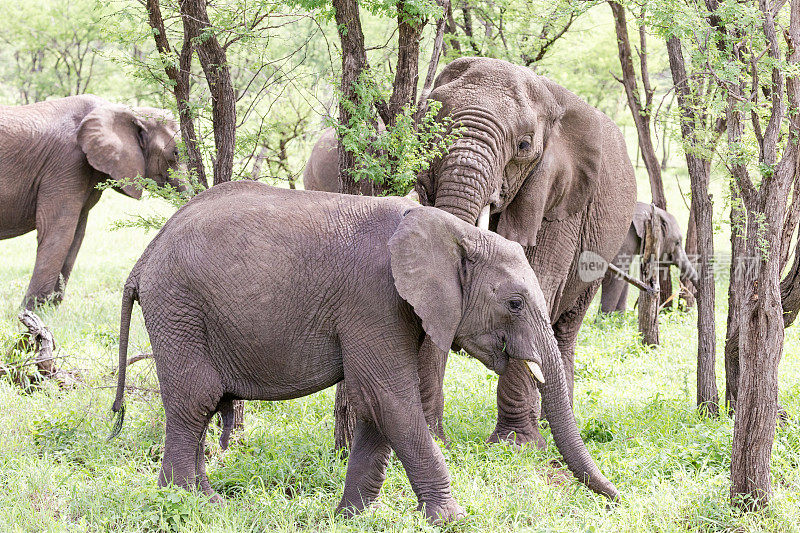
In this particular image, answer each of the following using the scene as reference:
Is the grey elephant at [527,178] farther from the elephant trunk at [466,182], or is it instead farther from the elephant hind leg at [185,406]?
the elephant hind leg at [185,406]

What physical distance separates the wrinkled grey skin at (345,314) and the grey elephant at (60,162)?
551cm

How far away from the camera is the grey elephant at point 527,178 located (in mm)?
5953

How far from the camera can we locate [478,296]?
15.4 ft

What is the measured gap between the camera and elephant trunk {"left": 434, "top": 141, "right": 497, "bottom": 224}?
18.9ft

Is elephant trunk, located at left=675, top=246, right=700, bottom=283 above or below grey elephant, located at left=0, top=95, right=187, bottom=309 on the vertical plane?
below

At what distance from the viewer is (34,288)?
33.6 feet

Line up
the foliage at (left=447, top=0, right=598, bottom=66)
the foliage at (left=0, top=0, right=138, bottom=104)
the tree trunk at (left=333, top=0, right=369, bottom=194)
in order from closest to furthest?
the tree trunk at (left=333, top=0, right=369, bottom=194), the foliage at (left=447, top=0, right=598, bottom=66), the foliage at (left=0, top=0, right=138, bottom=104)

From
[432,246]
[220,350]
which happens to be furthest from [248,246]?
[432,246]

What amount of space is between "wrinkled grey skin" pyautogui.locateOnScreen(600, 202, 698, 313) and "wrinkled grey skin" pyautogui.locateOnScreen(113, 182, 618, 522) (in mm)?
7675

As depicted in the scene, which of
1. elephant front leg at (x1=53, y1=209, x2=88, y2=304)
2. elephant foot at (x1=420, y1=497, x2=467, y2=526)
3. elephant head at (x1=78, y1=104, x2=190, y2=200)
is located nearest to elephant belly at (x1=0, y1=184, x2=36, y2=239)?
elephant front leg at (x1=53, y1=209, x2=88, y2=304)

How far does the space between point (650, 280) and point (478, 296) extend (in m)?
6.63

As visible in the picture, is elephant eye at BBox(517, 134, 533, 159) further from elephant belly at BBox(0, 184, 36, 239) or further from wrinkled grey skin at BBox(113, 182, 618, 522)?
elephant belly at BBox(0, 184, 36, 239)
